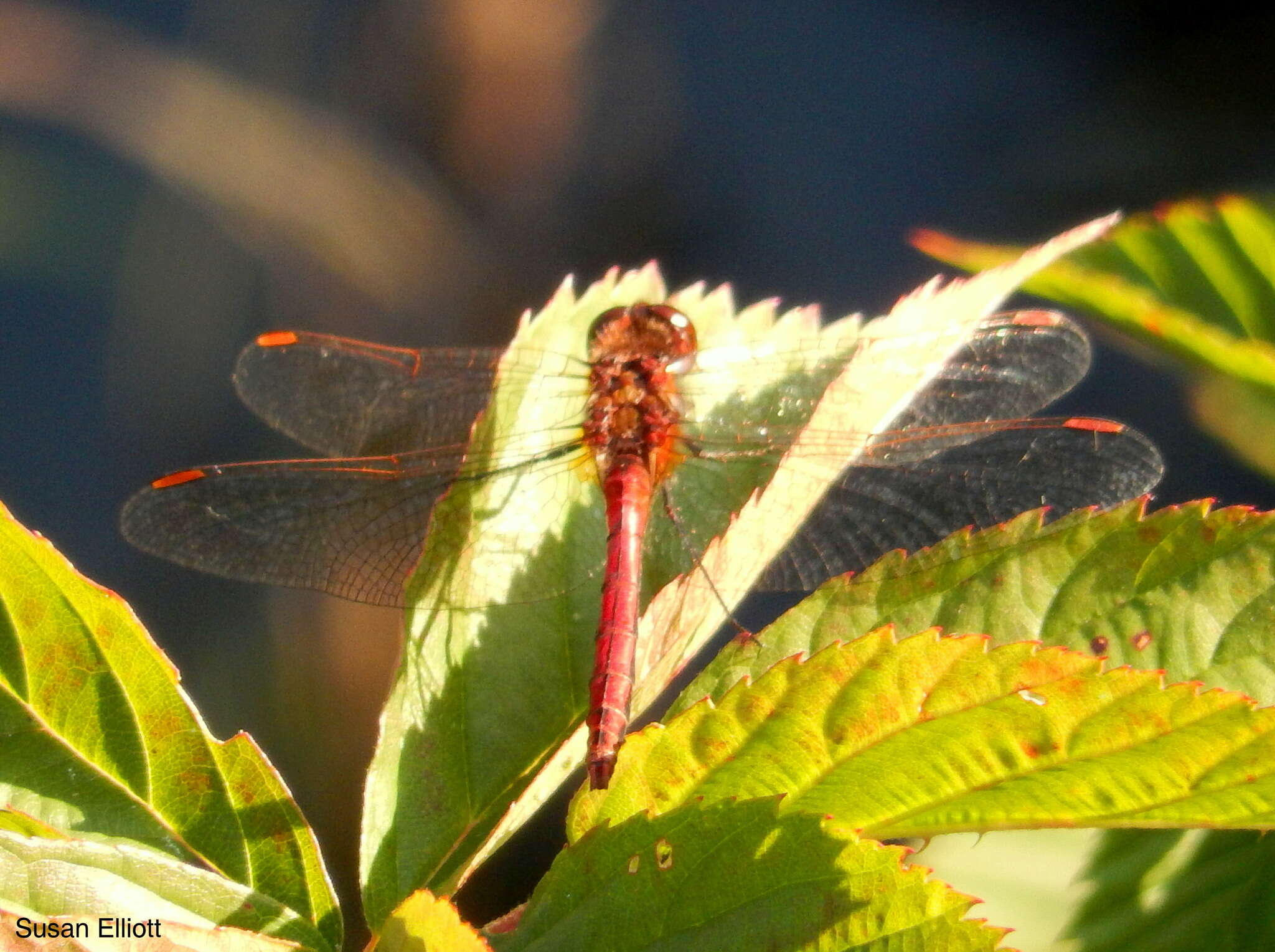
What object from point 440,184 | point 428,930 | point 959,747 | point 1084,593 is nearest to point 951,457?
point 1084,593

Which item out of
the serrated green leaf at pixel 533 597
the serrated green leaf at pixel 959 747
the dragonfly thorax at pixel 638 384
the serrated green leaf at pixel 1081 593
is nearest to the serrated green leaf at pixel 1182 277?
the serrated green leaf at pixel 533 597

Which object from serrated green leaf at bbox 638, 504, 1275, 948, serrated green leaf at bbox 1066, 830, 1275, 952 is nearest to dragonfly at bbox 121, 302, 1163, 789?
serrated green leaf at bbox 638, 504, 1275, 948

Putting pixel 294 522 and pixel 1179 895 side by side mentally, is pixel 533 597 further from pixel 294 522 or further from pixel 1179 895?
pixel 1179 895

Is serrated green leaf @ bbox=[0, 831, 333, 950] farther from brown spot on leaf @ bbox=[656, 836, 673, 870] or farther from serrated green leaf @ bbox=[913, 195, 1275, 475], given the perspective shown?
serrated green leaf @ bbox=[913, 195, 1275, 475]

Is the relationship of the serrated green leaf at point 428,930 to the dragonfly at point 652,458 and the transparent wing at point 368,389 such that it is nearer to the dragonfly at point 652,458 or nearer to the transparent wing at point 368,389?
the dragonfly at point 652,458

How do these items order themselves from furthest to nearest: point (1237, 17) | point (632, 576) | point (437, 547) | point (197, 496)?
point (1237, 17), point (197, 496), point (632, 576), point (437, 547)

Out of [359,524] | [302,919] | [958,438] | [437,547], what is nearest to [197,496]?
[359,524]

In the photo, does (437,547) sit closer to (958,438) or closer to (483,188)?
(958,438)
